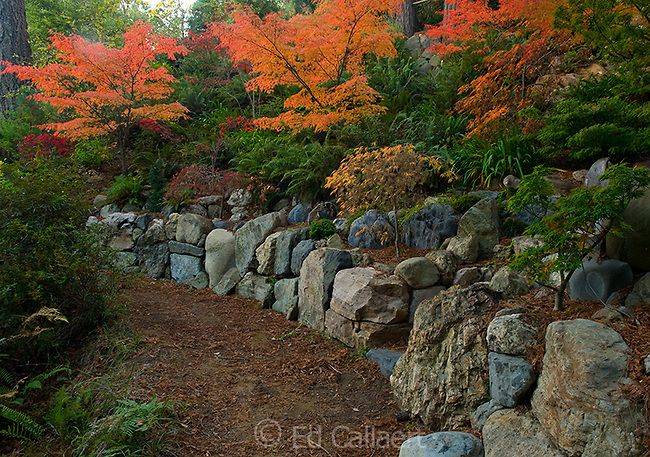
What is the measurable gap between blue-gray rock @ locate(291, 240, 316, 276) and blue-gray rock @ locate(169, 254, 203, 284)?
6.89ft

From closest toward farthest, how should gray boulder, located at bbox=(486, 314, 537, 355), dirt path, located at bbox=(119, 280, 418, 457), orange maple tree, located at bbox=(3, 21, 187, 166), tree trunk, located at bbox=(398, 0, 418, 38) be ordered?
gray boulder, located at bbox=(486, 314, 537, 355)
dirt path, located at bbox=(119, 280, 418, 457)
orange maple tree, located at bbox=(3, 21, 187, 166)
tree trunk, located at bbox=(398, 0, 418, 38)

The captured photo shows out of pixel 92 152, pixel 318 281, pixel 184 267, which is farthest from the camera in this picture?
pixel 92 152

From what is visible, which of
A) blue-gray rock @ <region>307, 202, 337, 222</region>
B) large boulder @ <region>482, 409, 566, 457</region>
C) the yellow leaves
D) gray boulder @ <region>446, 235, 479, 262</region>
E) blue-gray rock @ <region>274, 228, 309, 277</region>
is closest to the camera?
large boulder @ <region>482, 409, 566, 457</region>

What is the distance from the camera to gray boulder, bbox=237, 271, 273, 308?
666 cm

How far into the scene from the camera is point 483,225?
503 centimetres

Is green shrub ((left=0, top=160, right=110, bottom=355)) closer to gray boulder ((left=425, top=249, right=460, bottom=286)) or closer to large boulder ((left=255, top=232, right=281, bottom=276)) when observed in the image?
large boulder ((left=255, top=232, right=281, bottom=276))

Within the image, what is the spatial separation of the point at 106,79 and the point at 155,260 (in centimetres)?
329

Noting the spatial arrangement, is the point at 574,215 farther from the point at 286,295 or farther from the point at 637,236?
the point at 286,295

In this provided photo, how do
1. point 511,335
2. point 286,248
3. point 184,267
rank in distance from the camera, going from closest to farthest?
point 511,335 → point 286,248 → point 184,267

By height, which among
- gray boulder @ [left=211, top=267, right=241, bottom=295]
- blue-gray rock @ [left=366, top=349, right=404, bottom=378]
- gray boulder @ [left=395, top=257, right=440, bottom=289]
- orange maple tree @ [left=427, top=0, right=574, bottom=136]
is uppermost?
orange maple tree @ [left=427, top=0, right=574, bottom=136]

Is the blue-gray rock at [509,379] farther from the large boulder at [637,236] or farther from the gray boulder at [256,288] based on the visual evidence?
the gray boulder at [256,288]

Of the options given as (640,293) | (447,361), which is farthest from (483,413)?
(640,293)

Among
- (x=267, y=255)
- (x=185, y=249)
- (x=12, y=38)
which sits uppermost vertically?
(x=12, y=38)

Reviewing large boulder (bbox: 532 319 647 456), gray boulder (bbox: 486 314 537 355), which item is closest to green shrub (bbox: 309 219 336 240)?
gray boulder (bbox: 486 314 537 355)
